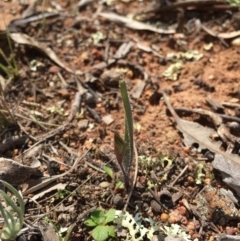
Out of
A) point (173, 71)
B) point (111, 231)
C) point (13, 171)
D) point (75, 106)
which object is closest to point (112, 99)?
point (75, 106)

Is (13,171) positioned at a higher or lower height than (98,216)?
higher

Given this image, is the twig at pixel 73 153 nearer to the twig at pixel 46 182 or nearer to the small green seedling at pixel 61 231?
the twig at pixel 46 182

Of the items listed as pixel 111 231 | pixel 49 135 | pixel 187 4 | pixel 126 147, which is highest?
pixel 187 4

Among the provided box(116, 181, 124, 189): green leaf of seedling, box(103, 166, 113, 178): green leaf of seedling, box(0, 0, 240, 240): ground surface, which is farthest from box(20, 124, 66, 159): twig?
box(116, 181, 124, 189): green leaf of seedling

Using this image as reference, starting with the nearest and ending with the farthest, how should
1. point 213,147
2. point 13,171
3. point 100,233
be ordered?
point 100,233
point 13,171
point 213,147

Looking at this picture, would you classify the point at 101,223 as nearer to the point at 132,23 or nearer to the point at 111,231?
the point at 111,231

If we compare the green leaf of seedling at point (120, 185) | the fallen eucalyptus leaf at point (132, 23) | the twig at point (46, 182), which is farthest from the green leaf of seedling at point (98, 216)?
the fallen eucalyptus leaf at point (132, 23)

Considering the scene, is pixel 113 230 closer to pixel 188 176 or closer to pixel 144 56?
pixel 188 176
